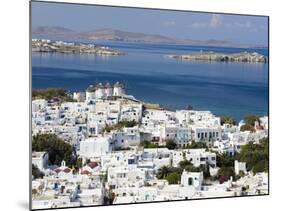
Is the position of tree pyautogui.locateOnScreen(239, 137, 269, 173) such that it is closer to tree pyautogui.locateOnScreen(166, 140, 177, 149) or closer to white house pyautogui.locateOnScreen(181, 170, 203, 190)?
white house pyautogui.locateOnScreen(181, 170, 203, 190)

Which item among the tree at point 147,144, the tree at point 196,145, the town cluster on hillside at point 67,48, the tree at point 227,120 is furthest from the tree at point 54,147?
the tree at point 227,120

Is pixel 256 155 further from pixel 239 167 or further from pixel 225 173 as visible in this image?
pixel 225 173

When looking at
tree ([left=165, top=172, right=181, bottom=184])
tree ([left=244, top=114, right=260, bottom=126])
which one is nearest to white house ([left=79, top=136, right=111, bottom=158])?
tree ([left=165, top=172, right=181, bottom=184])

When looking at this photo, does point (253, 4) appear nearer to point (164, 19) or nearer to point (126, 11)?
point (164, 19)

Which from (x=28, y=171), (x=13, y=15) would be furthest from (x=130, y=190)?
(x=13, y=15)

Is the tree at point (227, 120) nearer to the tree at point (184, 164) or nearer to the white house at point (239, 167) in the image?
the white house at point (239, 167)

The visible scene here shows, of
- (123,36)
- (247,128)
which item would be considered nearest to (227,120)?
(247,128)
